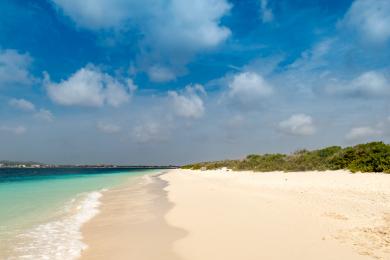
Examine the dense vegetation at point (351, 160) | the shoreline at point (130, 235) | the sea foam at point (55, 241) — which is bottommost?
the sea foam at point (55, 241)

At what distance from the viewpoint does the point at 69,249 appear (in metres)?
7.52

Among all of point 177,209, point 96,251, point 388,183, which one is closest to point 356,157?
point 388,183

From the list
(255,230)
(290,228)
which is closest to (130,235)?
(255,230)

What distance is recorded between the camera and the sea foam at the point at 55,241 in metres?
7.13

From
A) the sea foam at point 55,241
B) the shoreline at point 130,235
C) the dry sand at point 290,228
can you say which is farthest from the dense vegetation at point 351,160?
the sea foam at point 55,241

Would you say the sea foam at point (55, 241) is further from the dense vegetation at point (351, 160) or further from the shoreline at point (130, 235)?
the dense vegetation at point (351, 160)

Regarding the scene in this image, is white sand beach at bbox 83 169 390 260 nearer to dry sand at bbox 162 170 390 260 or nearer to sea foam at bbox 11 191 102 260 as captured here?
dry sand at bbox 162 170 390 260

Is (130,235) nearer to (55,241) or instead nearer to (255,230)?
(55,241)

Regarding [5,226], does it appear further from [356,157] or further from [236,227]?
[356,157]

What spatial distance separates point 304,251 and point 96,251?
4.34m

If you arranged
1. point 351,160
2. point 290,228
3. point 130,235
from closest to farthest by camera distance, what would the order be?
1. point 290,228
2. point 130,235
3. point 351,160

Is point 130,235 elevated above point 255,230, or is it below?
below

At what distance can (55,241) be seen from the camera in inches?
328

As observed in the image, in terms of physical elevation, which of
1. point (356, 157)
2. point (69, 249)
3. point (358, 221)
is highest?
point (356, 157)
